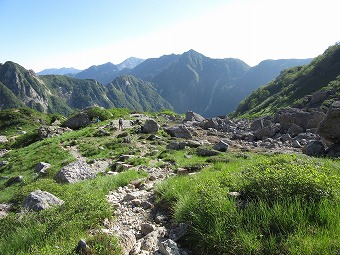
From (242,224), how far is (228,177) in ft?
9.34

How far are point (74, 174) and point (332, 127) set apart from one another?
1792 cm

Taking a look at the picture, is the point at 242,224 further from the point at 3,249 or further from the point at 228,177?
the point at 3,249

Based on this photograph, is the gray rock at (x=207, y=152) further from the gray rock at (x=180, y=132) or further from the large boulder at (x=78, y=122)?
the large boulder at (x=78, y=122)

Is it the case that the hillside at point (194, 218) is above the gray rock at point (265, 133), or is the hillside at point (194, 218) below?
above

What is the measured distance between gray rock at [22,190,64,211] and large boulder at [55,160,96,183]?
18.7 ft

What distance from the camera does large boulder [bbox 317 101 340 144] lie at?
763 inches

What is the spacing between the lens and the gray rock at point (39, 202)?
8859 millimetres

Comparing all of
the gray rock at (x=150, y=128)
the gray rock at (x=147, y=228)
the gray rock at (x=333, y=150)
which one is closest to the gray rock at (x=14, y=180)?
the gray rock at (x=147, y=228)

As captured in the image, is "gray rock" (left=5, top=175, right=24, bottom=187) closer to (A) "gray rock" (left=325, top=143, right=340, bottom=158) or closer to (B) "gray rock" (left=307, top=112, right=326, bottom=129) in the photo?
A: (A) "gray rock" (left=325, top=143, right=340, bottom=158)

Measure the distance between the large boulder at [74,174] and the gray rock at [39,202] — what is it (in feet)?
18.7

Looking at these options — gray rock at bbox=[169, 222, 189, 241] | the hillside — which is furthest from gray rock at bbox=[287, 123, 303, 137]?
gray rock at bbox=[169, 222, 189, 241]

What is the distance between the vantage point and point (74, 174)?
1589 cm

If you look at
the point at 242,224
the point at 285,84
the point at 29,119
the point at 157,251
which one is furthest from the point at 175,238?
the point at 285,84

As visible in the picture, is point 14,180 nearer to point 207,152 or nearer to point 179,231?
point 207,152
